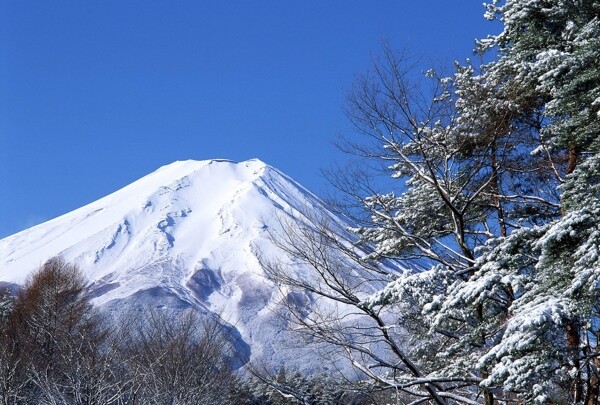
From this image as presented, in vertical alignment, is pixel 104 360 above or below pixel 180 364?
below

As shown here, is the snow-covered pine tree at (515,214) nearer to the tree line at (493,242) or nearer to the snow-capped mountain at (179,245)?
the tree line at (493,242)

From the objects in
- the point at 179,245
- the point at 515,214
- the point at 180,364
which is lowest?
the point at 180,364

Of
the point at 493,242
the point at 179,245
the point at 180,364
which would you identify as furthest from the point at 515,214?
the point at 179,245

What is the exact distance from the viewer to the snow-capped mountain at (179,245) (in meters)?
77.8

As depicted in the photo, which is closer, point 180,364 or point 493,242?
point 493,242

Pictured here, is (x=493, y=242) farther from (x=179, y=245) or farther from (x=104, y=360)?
(x=179, y=245)

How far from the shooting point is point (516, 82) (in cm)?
786

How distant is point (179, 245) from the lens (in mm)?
95125

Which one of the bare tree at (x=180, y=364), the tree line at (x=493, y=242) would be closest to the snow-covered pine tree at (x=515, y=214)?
the tree line at (x=493, y=242)

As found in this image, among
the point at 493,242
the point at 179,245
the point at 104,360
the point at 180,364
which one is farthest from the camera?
the point at 179,245

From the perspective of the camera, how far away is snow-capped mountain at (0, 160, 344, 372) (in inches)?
3063

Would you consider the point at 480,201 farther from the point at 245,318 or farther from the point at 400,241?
the point at 245,318

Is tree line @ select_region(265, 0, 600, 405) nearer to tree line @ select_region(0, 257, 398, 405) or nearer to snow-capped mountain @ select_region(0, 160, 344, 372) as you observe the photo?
tree line @ select_region(0, 257, 398, 405)

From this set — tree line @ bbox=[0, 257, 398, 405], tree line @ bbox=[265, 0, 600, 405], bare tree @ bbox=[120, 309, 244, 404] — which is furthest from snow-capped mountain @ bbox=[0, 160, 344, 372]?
tree line @ bbox=[265, 0, 600, 405]
